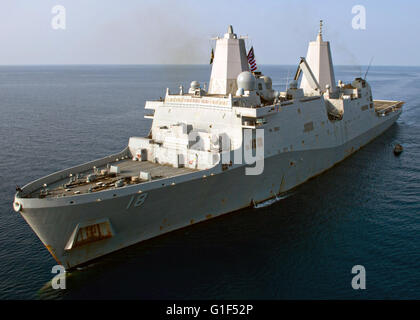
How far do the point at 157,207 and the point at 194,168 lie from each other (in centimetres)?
333

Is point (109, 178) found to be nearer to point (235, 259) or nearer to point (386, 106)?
point (235, 259)

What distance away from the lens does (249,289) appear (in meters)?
13.6

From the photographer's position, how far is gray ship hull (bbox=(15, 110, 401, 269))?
45.4 ft

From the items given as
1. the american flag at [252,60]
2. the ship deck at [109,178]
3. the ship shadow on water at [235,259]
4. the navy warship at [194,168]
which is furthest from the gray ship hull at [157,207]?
the american flag at [252,60]

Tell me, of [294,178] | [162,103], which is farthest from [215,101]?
[294,178]

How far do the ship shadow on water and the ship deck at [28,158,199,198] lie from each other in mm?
3045

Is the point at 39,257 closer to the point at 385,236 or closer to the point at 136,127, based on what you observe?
the point at 385,236

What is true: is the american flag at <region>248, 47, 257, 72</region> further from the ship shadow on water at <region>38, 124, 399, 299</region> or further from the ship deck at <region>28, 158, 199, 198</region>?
the ship deck at <region>28, 158, 199, 198</region>

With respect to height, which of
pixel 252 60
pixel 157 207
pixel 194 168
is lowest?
pixel 157 207

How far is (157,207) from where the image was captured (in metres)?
16.2

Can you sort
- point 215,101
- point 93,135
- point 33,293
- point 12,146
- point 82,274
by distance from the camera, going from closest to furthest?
1. point 33,293
2. point 82,274
3. point 215,101
4. point 12,146
5. point 93,135

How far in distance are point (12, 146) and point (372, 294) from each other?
1303 inches

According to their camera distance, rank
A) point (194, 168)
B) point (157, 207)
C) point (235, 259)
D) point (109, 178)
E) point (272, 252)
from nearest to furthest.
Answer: point (235, 259), point (272, 252), point (157, 207), point (109, 178), point (194, 168)

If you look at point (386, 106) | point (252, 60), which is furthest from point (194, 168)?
point (386, 106)
